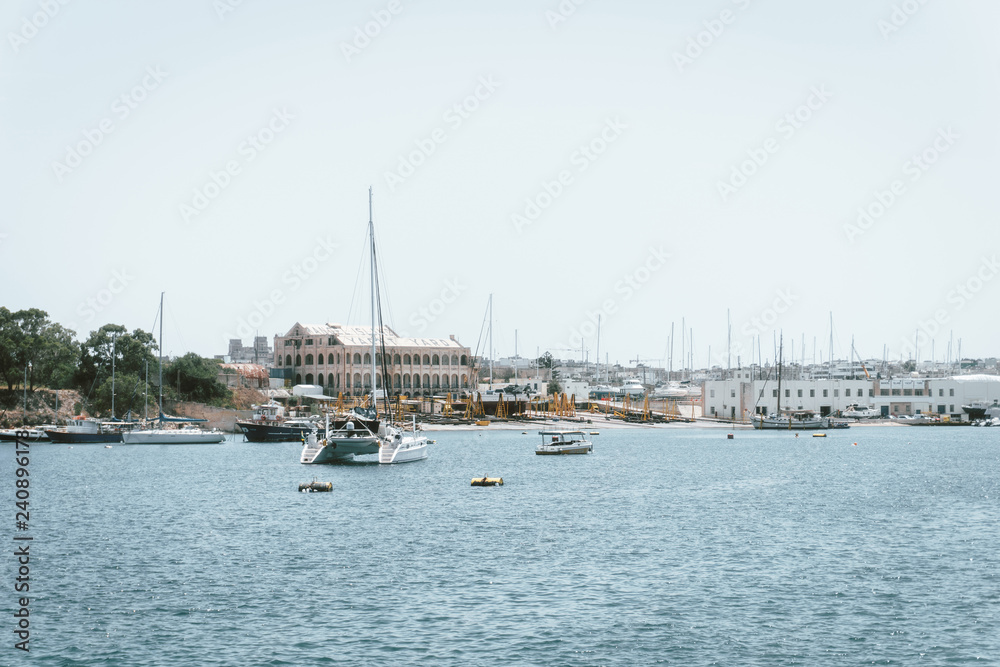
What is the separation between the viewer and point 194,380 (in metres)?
156

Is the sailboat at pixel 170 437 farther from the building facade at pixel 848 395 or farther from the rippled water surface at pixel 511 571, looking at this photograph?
the building facade at pixel 848 395

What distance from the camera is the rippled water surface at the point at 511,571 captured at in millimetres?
27875

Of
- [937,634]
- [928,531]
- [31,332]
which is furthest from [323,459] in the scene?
[31,332]

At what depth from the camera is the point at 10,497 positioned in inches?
2440

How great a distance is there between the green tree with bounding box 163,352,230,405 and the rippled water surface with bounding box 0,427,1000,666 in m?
79.8

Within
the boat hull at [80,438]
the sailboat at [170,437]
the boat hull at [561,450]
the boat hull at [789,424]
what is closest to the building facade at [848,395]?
the boat hull at [789,424]

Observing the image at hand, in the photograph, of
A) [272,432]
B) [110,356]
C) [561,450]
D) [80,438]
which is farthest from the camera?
[110,356]

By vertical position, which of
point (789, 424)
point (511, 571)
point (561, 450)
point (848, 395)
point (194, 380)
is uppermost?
point (194, 380)

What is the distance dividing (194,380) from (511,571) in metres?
127

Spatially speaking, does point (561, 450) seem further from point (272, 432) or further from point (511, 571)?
point (511, 571)

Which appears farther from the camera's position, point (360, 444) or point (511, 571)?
point (360, 444)

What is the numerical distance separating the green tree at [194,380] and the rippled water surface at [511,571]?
262 feet

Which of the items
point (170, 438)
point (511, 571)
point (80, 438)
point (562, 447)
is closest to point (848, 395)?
point (562, 447)

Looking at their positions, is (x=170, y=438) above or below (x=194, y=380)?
below
